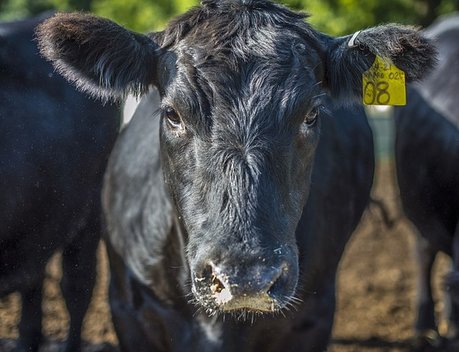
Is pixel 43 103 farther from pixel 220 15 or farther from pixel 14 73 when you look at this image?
pixel 220 15

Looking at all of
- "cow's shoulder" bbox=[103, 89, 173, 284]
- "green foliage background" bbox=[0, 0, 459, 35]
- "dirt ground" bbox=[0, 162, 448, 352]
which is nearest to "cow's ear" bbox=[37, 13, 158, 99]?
"cow's shoulder" bbox=[103, 89, 173, 284]

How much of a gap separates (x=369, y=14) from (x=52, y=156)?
22.5 ft

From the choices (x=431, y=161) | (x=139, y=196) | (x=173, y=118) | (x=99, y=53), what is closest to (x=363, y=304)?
(x=431, y=161)

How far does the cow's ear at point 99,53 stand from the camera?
3.43m

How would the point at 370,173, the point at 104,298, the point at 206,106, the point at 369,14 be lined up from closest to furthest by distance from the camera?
the point at 206,106, the point at 370,173, the point at 104,298, the point at 369,14

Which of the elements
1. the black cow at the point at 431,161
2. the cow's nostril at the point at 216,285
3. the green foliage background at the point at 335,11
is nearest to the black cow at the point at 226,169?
the cow's nostril at the point at 216,285

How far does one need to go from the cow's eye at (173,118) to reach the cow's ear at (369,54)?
2.20ft

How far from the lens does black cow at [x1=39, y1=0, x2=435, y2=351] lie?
3.11 meters

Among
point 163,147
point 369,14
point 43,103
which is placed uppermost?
point 369,14

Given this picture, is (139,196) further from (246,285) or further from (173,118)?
(246,285)

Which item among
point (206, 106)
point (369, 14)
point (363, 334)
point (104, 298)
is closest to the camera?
point (206, 106)

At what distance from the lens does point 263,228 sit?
3.07m

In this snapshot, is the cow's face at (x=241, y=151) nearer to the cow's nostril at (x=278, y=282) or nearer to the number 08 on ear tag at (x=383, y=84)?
the cow's nostril at (x=278, y=282)

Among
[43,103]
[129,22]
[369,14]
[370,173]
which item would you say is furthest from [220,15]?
[129,22]
